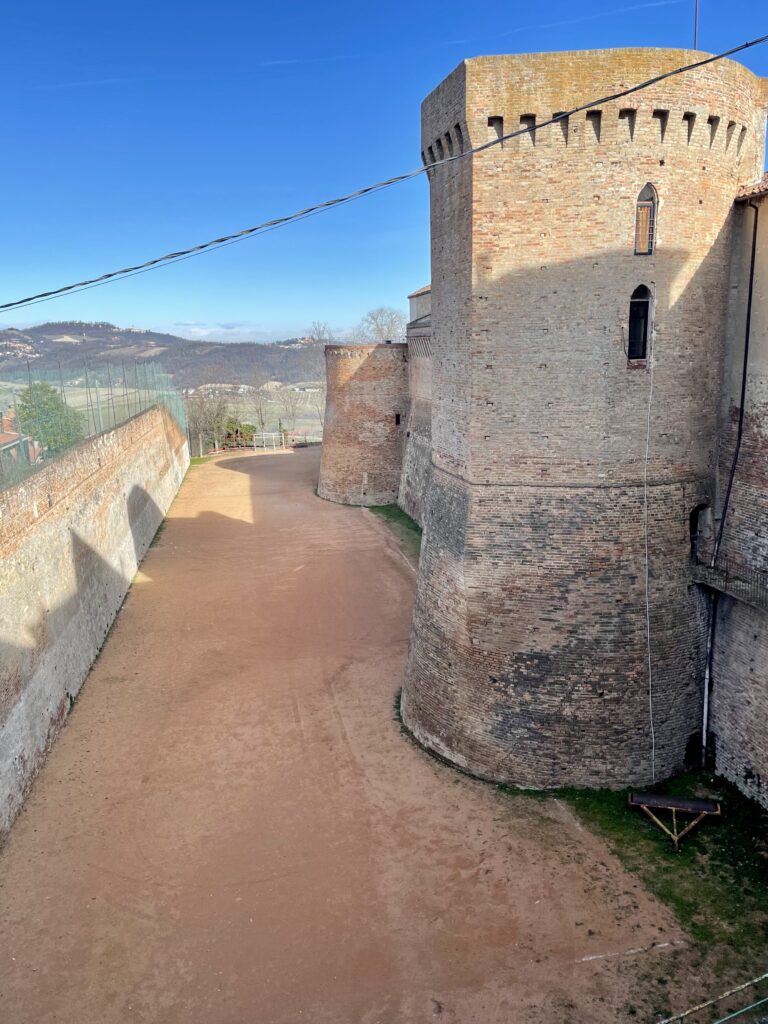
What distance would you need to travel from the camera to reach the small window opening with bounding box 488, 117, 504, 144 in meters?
9.23

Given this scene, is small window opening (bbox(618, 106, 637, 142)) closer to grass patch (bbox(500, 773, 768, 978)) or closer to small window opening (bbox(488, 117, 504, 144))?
small window opening (bbox(488, 117, 504, 144))

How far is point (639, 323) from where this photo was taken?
975cm

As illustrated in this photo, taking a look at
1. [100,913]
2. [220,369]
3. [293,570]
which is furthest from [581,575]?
[220,369]

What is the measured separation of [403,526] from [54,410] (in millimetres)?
13373

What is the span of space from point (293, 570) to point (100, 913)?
13.3 metres

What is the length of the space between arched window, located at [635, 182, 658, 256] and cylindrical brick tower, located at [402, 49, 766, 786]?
0.09 ft

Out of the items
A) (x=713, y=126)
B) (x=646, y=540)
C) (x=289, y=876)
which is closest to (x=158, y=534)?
(x=289, y=876)

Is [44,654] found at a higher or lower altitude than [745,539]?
lower

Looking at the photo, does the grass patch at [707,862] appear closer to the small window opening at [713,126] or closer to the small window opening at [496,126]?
the small window opening at [713,126]

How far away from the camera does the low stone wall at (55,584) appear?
1094 centimetres

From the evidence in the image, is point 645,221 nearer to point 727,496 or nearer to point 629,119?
point 629,119

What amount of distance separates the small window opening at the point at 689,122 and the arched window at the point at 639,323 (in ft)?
6.84

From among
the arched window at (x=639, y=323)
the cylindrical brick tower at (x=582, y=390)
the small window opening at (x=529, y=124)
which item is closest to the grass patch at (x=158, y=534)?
the cylindrical brick tower at (x=582, y=390)

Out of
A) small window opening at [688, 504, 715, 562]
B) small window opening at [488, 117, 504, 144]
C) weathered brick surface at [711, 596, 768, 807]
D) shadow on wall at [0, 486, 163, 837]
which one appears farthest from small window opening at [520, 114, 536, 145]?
shadow on wall at [0, 486, 163, 837]
